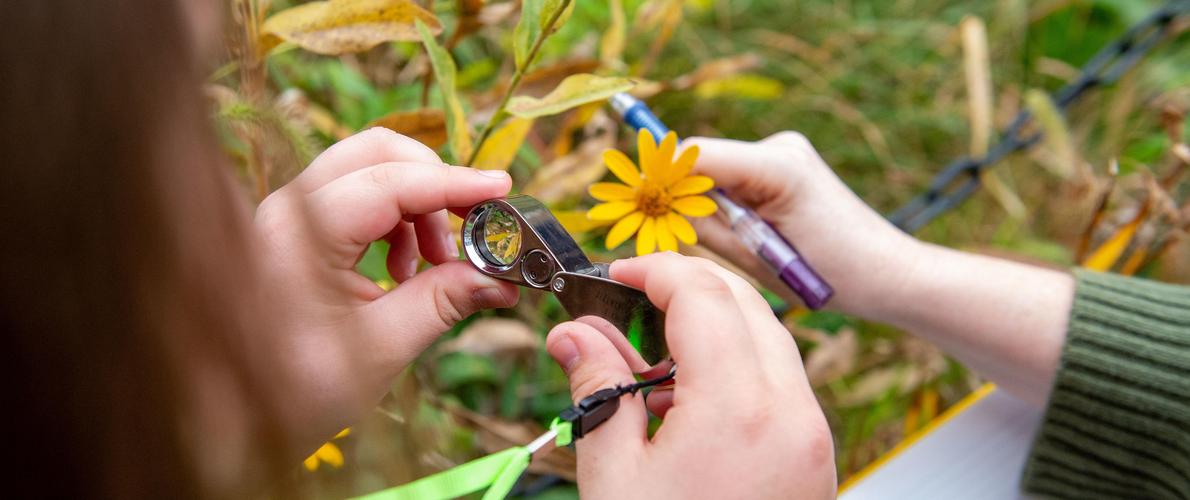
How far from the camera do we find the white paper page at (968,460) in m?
0.74

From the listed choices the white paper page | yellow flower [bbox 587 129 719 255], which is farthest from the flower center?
the white paper page

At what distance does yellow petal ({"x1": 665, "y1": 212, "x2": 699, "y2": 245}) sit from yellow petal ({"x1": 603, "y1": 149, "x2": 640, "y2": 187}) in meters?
0.03

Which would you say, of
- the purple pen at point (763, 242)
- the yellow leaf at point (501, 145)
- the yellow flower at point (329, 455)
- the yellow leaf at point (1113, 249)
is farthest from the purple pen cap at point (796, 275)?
the yellow leaf at point (1113, 249)

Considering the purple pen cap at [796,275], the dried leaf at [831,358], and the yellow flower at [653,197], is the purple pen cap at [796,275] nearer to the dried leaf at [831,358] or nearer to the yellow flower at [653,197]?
the yellow flower at [653,197]

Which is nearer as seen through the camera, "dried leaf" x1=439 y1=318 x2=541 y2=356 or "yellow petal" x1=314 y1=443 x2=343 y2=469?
"yellow petal" x1=314 y1=443 x2=343 y2=469

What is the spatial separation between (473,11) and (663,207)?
210mm

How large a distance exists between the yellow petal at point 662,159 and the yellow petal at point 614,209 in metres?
0.02

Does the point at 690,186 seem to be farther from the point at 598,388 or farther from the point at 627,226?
the point at 598,388

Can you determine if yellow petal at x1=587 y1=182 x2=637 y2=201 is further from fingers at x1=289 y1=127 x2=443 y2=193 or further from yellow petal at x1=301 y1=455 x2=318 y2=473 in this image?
yellow petal at x1=301 y1=455 x2=318 y2=473


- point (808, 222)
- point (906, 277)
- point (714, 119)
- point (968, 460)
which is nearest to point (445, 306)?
point (808, 222)

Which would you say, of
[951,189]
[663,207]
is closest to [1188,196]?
[951,189]

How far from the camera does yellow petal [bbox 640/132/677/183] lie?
0.53 metres

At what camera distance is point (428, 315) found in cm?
46

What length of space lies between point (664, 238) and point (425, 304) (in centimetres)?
17
